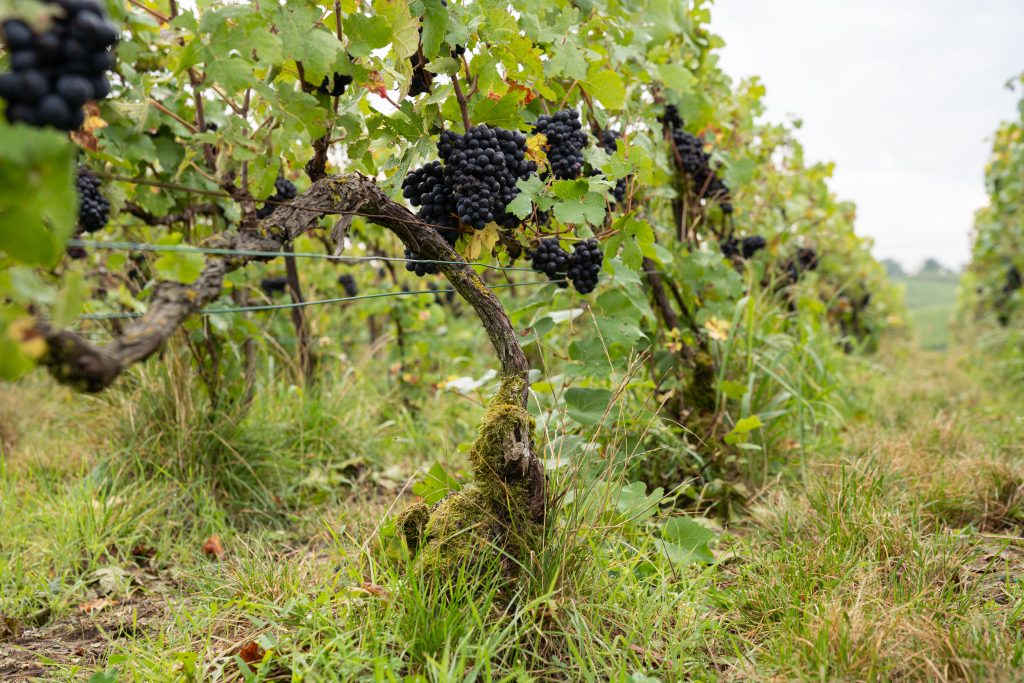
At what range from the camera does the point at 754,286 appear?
14.5ft

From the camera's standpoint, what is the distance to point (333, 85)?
1748 millimetres

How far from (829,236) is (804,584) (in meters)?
5.19

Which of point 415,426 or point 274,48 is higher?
point 274,48

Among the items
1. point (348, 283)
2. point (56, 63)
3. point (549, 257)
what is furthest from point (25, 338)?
point (348, 283)

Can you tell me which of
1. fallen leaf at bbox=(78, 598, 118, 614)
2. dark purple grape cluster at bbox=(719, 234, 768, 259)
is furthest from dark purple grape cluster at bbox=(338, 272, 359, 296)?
fallen leaf at bbox=(78, 598, 118, 614)

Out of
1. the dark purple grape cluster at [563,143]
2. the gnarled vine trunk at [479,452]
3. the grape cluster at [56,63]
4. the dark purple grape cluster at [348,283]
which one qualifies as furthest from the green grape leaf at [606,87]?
the dark purple grape cluster at [348,283]

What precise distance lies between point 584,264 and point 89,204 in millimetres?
1769

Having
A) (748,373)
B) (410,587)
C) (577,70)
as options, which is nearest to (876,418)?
(748,373)

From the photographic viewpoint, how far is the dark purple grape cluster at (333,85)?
1745 millimetres

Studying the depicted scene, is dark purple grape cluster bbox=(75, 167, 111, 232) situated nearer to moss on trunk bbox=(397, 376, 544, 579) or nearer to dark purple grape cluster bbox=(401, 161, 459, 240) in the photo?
dark purple grape cluster bbox=(401, 161, 459, 240)

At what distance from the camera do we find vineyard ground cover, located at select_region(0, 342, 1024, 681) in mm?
1677

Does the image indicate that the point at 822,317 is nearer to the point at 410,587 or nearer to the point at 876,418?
the point at 876,418

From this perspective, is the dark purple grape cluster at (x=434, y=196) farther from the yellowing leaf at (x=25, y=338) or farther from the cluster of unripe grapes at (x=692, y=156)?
the cluster of unripe grapes at (x=692, y=156)

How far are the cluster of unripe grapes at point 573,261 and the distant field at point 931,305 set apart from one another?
11143 mm
